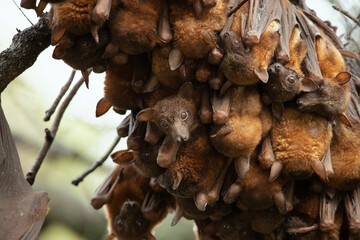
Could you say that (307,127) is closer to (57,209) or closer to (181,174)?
(181,174)

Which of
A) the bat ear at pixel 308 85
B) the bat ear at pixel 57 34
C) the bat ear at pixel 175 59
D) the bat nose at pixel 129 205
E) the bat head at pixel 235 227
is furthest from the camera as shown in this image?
the bat nose at pixel 129 205

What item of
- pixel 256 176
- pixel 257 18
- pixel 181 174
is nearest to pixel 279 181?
pixel 256 176

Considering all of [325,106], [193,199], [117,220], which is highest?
[325,106]

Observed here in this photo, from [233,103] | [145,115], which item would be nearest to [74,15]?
[145,115]

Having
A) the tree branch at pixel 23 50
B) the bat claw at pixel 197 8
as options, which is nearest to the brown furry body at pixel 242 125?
the bat claw at pixel 197 8

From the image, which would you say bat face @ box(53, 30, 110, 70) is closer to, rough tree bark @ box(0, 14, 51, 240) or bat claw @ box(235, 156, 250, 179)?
rough tree bark @ box(0, 14, 51, 240)

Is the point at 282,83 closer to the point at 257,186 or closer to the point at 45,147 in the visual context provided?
the point at 257,186

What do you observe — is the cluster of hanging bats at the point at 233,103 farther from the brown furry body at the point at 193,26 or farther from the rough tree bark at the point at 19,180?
the rough tree bark at the point at 19,180
